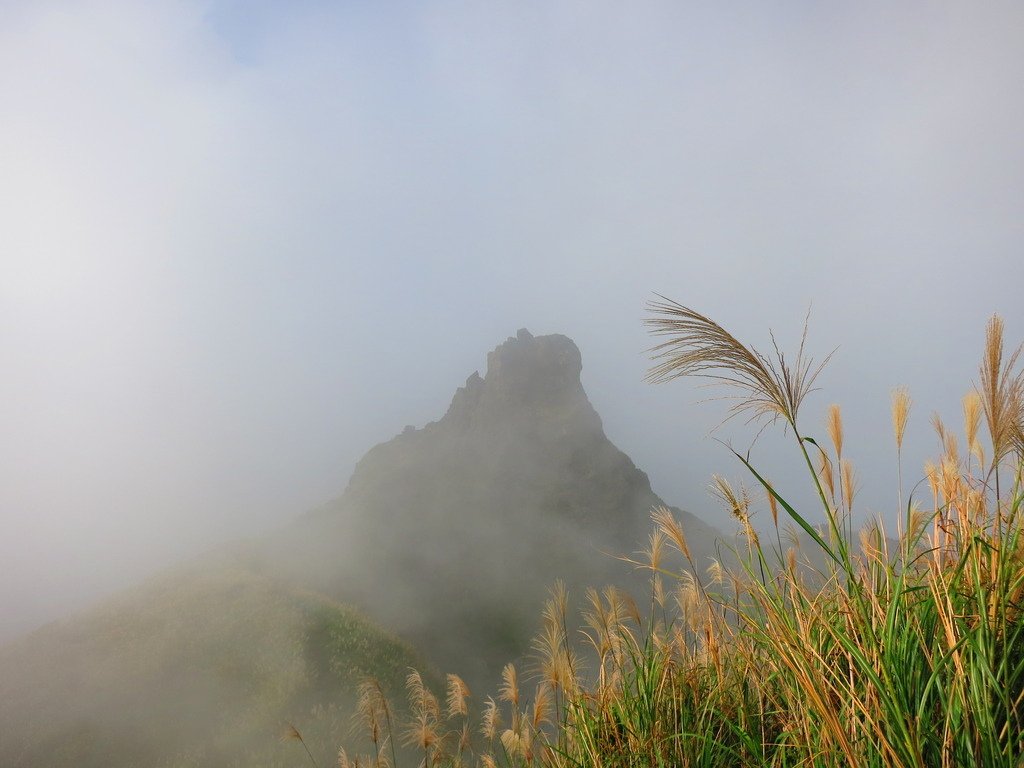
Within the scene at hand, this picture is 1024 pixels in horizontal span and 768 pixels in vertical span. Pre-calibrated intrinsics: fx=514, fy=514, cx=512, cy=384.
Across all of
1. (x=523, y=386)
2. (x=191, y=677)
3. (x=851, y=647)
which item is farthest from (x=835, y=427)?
(x=523, y=386)

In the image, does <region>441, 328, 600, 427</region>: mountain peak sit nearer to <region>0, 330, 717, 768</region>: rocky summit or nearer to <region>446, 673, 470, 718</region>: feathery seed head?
<region>0, 330, 717, 768</region>: rocky summit

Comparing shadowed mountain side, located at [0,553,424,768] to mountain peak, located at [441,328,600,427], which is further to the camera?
mountain peak, located at [441,328,600,427]

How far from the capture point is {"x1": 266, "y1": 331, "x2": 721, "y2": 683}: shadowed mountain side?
53.4 meters

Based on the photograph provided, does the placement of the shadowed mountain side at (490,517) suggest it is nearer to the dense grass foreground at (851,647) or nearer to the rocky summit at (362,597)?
the rocky summit at (362,597)

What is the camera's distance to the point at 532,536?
7862cm

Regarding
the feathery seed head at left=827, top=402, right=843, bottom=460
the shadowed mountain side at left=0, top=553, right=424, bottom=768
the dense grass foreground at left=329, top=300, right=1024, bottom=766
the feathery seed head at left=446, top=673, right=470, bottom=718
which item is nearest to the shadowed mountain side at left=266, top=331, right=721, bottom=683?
the shadowed mountain side at left=0, top=553, right=424, bottom=768

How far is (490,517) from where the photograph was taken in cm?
8056

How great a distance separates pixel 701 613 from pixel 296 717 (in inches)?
899

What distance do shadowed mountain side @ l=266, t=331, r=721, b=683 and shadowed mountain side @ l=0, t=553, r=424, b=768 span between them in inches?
658

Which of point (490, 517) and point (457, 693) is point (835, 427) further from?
point (490, 517)

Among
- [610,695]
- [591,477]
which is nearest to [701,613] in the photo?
[610,695]

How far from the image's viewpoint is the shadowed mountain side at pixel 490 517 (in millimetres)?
53438

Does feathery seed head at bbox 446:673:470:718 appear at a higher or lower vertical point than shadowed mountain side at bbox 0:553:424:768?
higher

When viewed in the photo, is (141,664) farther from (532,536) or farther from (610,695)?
(532,536)
